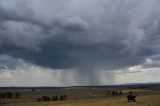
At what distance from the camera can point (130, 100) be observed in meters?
65.6

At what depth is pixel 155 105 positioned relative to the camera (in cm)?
5097

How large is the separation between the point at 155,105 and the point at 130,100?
1477cm

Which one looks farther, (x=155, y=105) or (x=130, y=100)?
(x=130, y=100)
